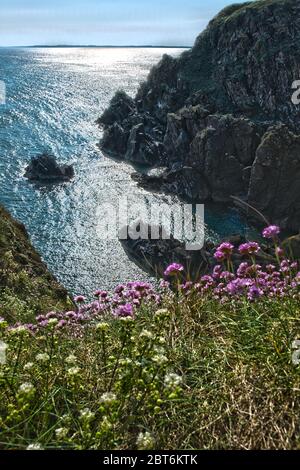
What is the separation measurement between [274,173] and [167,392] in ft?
260

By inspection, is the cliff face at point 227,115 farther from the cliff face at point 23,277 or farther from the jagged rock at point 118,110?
the cliff face at point 23,277

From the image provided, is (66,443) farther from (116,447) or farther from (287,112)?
(287,112)

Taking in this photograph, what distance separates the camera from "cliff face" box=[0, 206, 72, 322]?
16719 mm

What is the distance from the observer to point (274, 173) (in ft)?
261

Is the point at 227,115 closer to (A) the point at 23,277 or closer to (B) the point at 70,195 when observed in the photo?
(B) the point at 70,195

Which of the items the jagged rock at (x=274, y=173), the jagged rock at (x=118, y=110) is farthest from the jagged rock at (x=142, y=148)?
the jagged rock at (x=274, y=173)

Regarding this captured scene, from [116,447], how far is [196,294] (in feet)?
12.0

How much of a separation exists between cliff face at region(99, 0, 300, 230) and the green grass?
71.4 meters

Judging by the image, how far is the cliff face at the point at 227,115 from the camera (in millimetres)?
80125

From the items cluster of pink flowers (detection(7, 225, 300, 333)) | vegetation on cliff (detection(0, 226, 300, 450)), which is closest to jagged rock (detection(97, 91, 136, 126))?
cluster of pink flowers (detection(7, 225, 300, 333))

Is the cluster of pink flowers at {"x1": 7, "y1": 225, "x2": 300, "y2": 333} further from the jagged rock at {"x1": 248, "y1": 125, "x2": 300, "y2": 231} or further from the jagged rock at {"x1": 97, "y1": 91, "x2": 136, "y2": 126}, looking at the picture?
the jagged rock at {"x1": 97, "y1": 91, "x2": 136, "y2": 126}

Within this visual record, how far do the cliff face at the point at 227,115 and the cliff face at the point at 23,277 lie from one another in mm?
57155

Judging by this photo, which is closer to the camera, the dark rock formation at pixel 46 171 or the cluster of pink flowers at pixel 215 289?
the cluster of pink flowers at pixel 215 289

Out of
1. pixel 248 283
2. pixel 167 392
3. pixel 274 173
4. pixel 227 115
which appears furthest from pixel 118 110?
pixel 167 392
